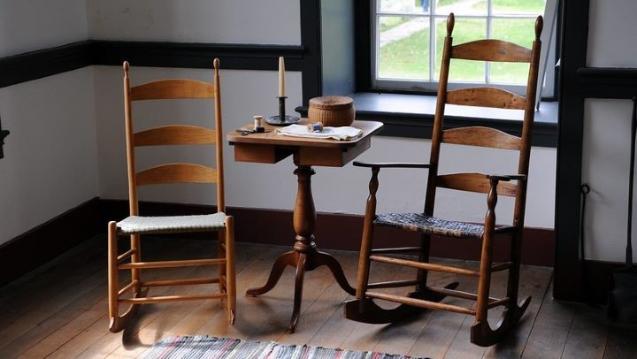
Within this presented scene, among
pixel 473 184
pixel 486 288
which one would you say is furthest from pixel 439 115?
pixel 486 288

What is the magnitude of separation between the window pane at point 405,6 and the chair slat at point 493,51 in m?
0.92

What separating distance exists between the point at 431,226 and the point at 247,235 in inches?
59.7

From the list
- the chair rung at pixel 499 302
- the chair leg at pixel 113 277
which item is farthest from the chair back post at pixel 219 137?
the chair rung at pixel 499 302

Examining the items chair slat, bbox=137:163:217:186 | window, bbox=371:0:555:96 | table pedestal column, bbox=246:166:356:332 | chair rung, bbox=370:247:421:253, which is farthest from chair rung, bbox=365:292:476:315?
window, bbox=371:0:555:96

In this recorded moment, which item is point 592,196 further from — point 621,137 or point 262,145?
point 262,145

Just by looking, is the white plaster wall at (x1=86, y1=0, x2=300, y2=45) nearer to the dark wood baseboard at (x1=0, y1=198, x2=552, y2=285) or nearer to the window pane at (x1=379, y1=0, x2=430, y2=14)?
the window pane at (x1=379, y1=0, x2=430, y2=14)

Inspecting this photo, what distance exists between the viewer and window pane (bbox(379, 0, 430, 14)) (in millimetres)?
5199

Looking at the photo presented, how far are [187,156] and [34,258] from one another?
3.03 ft

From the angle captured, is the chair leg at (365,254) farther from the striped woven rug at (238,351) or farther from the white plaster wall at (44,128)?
the white plaster wall at (44,128)

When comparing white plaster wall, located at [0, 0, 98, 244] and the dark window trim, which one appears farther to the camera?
the dark window trim

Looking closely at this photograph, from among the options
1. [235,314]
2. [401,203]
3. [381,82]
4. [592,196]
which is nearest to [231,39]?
[381,82]

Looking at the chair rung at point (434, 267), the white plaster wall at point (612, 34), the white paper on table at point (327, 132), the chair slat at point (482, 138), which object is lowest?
the chair rung at point (434, 267)

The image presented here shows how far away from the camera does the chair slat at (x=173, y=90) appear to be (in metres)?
4.38

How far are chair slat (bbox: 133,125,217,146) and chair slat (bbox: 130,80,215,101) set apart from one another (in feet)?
0.45
